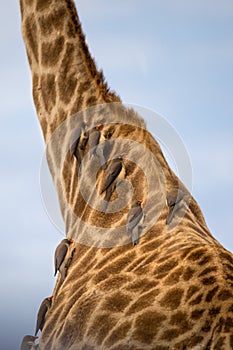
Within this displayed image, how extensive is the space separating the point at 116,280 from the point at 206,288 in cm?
118

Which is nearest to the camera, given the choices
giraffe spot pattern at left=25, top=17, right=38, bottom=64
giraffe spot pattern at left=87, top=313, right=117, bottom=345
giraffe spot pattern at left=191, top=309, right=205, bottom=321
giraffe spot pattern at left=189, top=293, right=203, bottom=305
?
giraffe spot pattern at left=191, top=309, right=205, bottom=321

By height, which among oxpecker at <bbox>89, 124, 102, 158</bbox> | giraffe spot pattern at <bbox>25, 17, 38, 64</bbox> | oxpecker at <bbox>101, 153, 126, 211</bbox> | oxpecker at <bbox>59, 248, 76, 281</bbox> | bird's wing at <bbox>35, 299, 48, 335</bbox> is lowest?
bird's wing at <bbox>35, 299, 48, 335</bbox>

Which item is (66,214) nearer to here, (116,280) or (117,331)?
(116,280)

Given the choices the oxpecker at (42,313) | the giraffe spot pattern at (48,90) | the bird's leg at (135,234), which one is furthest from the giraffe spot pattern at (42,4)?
the oxpecker at (42,313)

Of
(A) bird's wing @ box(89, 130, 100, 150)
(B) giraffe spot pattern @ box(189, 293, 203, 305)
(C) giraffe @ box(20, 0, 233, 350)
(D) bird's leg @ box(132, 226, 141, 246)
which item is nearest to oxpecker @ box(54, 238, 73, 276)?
(C) giraffe @ box(20, 0, 233, 350)

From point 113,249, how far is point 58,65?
276 cm

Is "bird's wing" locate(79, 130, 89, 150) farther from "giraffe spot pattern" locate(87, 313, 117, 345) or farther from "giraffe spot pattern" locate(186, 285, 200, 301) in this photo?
"giraffe spot pattern" locate(186, 285, 200, 301)

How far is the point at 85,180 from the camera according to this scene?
9992mm

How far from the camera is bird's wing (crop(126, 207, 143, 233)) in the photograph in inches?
348

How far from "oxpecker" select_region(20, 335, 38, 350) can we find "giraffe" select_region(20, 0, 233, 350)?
0.47 feet

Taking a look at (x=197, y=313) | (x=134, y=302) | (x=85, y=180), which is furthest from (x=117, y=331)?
(x=85, y=180)

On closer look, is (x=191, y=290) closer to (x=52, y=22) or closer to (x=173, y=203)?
(x=173, y=203)

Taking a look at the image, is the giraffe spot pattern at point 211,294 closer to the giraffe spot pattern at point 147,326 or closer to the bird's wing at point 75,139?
the giraffe spot pattern at point 147,326

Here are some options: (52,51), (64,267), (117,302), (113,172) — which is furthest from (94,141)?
(117,302)
